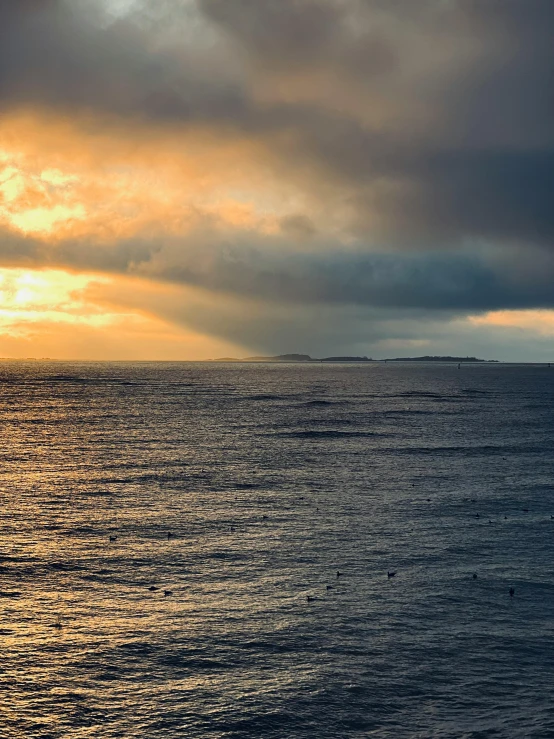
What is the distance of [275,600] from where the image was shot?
36.2m

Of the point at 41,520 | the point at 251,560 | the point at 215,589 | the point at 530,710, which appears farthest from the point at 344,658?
the point at 41,520

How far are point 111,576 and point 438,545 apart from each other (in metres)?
22.7

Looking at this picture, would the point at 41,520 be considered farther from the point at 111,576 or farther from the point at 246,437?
the point at 246,437

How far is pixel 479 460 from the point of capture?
8662 cm

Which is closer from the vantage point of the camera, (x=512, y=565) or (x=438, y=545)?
(x=512, y=565)

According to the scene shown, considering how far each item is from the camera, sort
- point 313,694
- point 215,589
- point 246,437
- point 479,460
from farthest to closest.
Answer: point 246,437 → point 479,460 → point 215,589 → point 313,694

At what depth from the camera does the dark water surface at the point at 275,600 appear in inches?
998

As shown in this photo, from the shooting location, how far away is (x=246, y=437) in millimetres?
112500

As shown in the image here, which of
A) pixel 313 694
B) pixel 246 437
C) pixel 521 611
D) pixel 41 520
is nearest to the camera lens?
pixel 313 694

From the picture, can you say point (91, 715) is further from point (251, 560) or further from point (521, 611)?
point (521, 611)

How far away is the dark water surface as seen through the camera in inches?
998

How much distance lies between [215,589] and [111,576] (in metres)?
6.83

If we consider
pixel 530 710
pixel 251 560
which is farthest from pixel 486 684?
pixel 251 560

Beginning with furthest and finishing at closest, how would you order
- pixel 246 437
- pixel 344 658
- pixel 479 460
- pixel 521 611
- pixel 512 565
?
pixel 246 437, pixel 479 460, pixel 512 565, pixel 521 611, pixel 344 658
